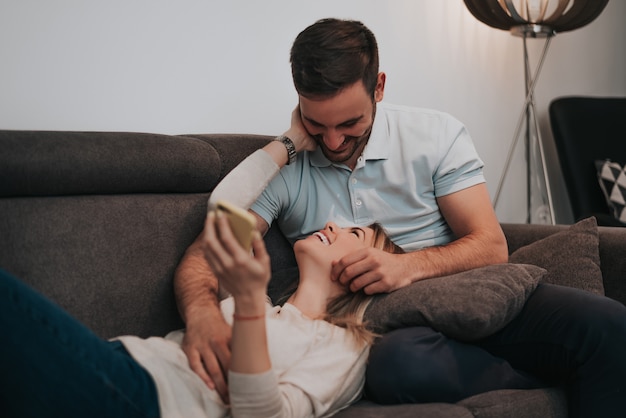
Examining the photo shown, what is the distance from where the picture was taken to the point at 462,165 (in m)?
1.97

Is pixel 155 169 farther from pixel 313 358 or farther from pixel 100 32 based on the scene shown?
pixel 313 358

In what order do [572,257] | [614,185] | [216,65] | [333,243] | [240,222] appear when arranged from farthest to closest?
[614,185]
[216,65]
[572,257]
[333,243]
[240,222]

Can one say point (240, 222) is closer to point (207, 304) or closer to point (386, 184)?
point (207, 304)

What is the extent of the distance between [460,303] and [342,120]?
56 cm

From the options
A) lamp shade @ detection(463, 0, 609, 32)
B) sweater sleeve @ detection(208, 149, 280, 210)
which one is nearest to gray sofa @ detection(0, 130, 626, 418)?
sweater sleeve @ detection(208, 149, 280, 210)

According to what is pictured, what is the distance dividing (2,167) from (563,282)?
133cm

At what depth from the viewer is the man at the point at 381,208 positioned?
1436mm

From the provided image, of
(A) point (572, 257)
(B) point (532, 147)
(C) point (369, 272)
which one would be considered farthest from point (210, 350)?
(B) point (532, 147)

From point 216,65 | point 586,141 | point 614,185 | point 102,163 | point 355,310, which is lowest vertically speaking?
point 614,185

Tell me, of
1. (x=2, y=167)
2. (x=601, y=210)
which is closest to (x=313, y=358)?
(x=2, y=167)

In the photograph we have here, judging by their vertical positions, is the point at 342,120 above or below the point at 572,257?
above

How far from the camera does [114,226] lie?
163 centimetres

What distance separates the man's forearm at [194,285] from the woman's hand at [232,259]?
16.8 inches

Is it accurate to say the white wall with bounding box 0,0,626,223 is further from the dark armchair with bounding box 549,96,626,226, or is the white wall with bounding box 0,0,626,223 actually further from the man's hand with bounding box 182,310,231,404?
the man's hand with bounding box 182,310,231,404
